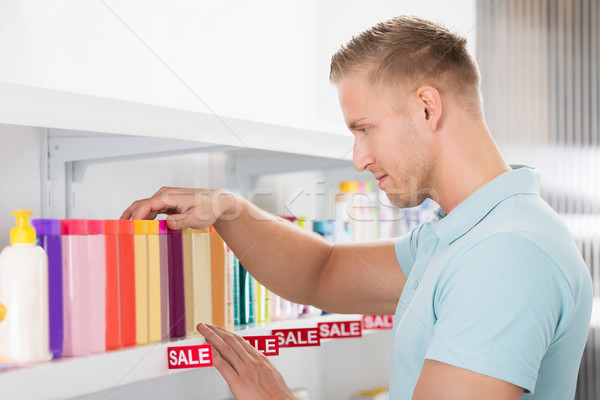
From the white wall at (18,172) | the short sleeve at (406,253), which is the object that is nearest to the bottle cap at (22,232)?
the white wall at (18,172)

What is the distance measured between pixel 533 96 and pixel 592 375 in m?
1.15

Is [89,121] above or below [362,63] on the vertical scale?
below

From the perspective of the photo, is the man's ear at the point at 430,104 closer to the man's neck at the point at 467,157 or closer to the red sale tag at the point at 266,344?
the man's neck at the point at 467,157

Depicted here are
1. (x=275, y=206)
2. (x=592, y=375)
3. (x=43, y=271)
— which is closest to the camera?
(x=43, y=271)

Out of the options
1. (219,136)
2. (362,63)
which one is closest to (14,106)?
(219,136)

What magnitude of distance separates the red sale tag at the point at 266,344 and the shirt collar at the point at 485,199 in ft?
1.30

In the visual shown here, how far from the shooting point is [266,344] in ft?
4.02

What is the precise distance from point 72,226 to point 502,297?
25.7 inches

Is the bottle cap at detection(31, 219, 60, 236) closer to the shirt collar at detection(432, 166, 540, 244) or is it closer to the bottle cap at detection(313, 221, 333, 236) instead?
the shirt collar at detection(432, 166, 540, 244)

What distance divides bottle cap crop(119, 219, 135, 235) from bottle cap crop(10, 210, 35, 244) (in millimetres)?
150

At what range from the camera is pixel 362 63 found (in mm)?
1120

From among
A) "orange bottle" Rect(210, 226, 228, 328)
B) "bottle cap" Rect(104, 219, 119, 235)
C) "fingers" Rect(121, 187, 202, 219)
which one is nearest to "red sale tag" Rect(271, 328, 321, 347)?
"orange bottle" Rect(210, 226, 228, 328)

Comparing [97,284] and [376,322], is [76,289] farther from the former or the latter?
[376,322]

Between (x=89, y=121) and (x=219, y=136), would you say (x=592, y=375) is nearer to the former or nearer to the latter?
(x=219, y=136)
